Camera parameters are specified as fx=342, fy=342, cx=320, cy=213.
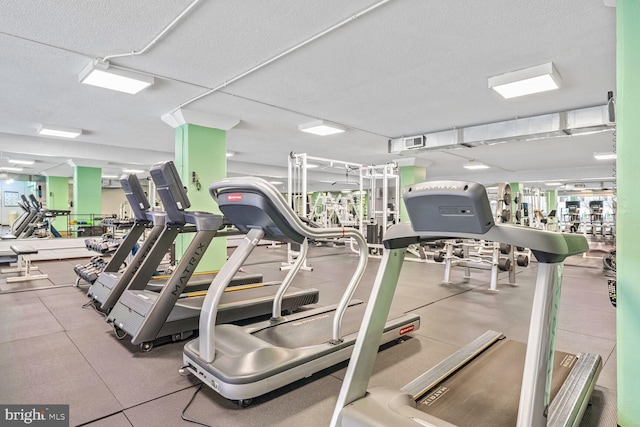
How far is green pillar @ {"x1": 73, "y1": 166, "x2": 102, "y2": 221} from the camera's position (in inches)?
456

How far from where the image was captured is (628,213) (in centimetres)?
173

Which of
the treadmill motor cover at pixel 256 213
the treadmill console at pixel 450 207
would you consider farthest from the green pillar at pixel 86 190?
the treadmill console at pixel 450 207

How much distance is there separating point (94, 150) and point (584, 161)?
46.8 feet

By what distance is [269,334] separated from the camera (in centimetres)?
279

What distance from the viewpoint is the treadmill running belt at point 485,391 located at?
5.78 ft

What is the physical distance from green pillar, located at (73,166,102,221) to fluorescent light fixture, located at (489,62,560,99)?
1250 cm

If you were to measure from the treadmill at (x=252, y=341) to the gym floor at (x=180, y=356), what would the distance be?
0.14 m

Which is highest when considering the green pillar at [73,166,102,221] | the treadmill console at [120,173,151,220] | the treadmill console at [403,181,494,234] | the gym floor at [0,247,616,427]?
the green pillar at [73,166,102,221]

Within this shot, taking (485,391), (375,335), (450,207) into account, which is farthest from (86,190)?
(450,207)

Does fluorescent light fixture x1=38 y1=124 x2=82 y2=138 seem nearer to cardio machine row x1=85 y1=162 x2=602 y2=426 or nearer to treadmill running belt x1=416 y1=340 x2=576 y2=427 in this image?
cardio machine row x1=85 y1=162 x2=602 y2=426

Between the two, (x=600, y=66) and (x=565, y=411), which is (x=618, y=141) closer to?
(x=565, y=411)

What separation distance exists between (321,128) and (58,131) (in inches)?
212

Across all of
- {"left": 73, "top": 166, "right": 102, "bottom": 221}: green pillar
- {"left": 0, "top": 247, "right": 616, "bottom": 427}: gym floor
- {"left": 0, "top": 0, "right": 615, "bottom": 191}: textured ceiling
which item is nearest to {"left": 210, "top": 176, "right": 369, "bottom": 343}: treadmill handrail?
{"left": 0, "top": 247, "right": 616, "bottom": 427}: gym floor

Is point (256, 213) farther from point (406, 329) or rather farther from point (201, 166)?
point (201, 166)
